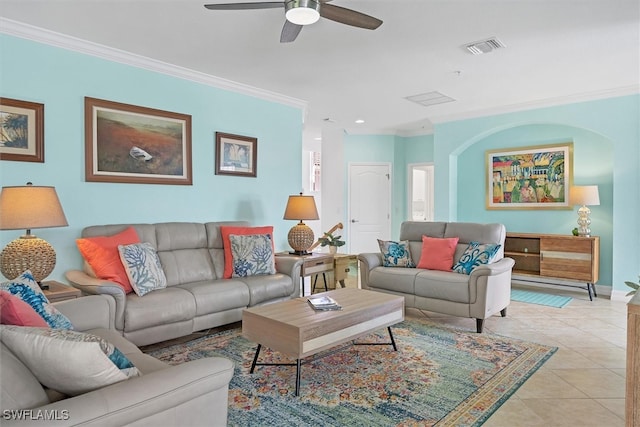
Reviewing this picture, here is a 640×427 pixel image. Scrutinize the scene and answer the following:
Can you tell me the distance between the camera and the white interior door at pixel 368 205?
766 cm

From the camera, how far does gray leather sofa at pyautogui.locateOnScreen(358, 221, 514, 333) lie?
3598 mm

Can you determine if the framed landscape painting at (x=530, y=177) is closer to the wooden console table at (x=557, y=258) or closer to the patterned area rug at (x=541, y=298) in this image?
the wooden console table at (x=557, y=258)

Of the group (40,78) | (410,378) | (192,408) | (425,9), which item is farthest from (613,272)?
(40,78)

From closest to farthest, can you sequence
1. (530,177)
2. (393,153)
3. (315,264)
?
1. (315,264)
2. (530,177)
3. (393,153)

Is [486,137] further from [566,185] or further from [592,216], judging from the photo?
[592,216]

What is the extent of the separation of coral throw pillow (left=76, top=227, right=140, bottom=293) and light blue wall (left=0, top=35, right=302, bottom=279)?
1.29 ft

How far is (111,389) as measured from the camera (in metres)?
1.25

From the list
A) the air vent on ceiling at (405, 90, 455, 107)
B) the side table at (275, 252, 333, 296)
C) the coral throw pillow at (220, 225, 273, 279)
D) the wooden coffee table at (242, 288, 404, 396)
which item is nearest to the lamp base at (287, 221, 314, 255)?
the side table at (275, 252, 333, 296)

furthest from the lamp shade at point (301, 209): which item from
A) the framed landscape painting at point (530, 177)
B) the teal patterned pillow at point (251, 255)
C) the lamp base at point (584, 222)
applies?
the lamp base at point (584, 222)

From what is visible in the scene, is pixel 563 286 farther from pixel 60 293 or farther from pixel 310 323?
pixel 60 293

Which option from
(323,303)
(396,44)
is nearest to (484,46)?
(396,44)

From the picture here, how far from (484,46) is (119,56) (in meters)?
3.24

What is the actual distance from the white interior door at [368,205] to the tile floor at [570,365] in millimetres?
3277

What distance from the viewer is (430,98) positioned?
519 centimetres
